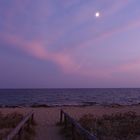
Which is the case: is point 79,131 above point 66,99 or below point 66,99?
below

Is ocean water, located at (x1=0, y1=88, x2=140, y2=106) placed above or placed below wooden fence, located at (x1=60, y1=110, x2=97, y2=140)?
above

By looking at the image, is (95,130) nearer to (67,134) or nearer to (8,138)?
(67,134)

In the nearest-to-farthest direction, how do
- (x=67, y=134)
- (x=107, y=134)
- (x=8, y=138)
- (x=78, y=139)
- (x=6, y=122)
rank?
1. (x=8, y=138)
2. (x=78, y=139)
3. (x=107, y=134)
4. (x=67, y=134)
5. (x=6, y=122)

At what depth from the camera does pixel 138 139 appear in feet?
41.6

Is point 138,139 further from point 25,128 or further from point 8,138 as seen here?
point 8,138

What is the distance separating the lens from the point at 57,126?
715 inches

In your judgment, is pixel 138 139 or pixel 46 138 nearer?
pixel 138 139

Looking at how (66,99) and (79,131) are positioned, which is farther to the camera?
(66,99)

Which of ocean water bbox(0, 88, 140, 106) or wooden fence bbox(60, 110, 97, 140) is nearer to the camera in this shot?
wooden fence bbox(60, 110, 97, 140)

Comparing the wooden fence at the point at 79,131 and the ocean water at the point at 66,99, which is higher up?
the ocean water at the point at 66,99

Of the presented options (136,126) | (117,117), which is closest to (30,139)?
(136,126)

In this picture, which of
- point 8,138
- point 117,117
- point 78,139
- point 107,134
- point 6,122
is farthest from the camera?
point 117,117

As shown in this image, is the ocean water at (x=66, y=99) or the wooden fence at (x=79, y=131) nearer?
the wooden fence at (x=79, y=131)

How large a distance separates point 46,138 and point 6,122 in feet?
14.7
